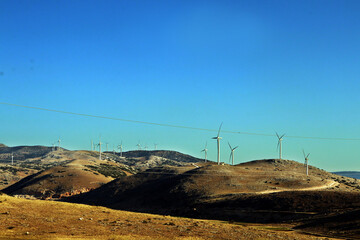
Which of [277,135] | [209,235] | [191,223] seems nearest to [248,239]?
[209,235]

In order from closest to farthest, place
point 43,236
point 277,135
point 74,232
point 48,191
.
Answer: point 43,236
point 74,232
point 48,191
point 277,135

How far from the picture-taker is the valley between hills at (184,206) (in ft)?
168

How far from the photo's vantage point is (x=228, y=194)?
110 m

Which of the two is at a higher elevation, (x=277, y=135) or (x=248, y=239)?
(x=277, y=135)

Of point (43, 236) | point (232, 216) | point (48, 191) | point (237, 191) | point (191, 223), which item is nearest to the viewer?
point (43, 236)

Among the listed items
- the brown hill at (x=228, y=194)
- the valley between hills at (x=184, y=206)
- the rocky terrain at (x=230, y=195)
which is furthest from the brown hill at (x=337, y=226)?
the brown hill at (x=228, y=194)

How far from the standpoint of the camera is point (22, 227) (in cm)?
4788

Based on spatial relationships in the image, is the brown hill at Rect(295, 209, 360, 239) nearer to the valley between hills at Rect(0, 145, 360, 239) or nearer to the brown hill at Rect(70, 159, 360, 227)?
the valley between hills at Rect(0, 145, 360, 239)

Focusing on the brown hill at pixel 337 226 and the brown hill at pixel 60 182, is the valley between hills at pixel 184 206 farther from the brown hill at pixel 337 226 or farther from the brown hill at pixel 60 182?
the brown hill at pixel 60 182

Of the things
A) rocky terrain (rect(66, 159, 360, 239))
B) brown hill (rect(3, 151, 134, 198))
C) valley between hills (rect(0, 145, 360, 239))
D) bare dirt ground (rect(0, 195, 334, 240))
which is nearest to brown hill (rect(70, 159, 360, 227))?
rocky terrain (rect(66, 159, 360, 239))

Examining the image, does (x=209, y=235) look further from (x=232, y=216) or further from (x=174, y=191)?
(x=174, y=191)

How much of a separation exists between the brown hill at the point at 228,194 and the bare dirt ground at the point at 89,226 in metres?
28.7

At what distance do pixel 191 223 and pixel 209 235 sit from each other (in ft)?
31.7

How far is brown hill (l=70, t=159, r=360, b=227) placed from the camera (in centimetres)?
8488
